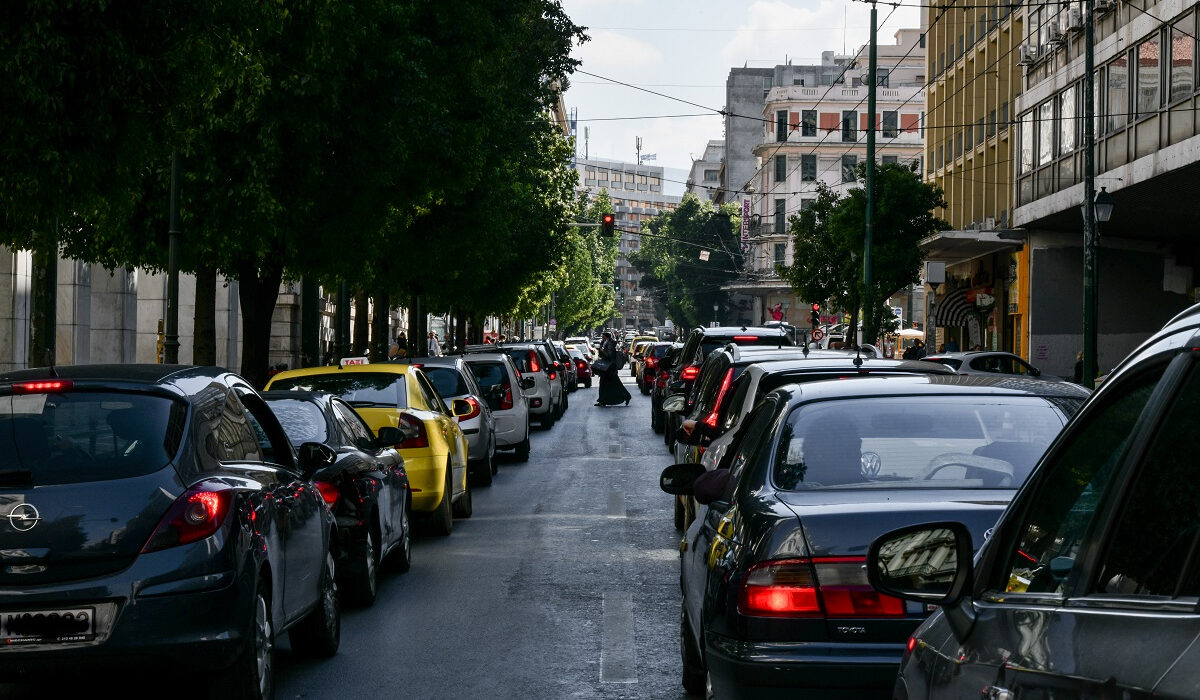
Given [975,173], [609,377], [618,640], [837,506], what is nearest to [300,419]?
[618,640]

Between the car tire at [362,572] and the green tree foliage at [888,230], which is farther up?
the green tree foliage at [888,230]

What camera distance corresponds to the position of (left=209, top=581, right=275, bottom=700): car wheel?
638 centimetres

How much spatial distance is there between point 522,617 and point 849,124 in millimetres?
96771

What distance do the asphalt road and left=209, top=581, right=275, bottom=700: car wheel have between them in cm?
21

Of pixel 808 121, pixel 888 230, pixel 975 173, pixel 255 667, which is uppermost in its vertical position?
pixel 808 121

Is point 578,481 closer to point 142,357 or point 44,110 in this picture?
point 44,110

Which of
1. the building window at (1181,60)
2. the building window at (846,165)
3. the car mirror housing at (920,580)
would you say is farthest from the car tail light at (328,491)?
the building window at (846,165)

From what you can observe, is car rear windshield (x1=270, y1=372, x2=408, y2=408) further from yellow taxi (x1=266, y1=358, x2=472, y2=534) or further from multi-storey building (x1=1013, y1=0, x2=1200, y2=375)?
multi-storey building (x1=1013, y1=0, x2=1200, y2=375)

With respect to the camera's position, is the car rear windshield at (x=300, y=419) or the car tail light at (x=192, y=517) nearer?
the car tail light at (x=192, y=517)

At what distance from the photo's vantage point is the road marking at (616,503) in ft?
52.6

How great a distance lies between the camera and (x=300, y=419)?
10.5 meters

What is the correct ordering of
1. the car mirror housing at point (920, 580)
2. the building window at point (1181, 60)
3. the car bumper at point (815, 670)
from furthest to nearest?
the building window at point (1181, 60) → the car bumper at point (815, 670) → the car mirror housing at point (920, 580)

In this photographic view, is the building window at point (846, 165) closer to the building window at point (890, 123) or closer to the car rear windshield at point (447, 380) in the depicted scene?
the building window at point (890, 123)

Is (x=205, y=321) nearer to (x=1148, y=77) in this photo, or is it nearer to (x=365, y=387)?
(x=365, y=387)
